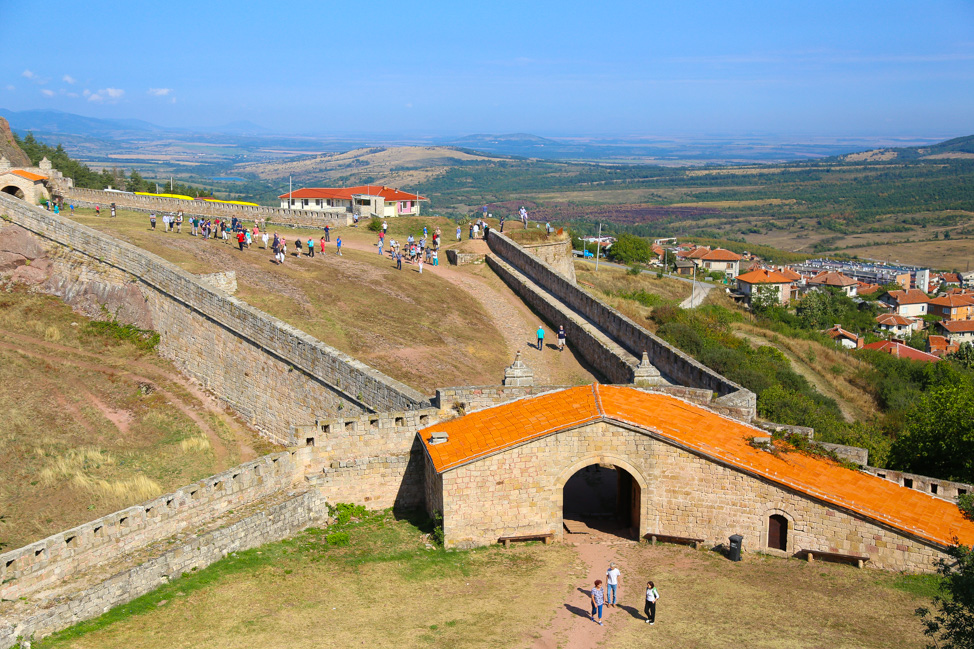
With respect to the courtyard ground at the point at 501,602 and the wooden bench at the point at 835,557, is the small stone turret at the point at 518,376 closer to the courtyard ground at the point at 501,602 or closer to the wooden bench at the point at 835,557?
the courtyard ground at the point at 501,602

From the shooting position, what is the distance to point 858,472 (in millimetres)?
13547


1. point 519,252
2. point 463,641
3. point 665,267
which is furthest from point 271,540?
point 665,267

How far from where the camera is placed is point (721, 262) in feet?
→ 313

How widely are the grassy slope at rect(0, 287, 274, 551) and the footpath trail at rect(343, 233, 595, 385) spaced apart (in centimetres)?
753

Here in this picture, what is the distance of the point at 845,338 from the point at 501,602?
180ft

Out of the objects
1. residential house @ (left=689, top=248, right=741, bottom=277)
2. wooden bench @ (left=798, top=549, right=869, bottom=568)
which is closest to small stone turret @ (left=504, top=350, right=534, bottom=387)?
wooden bench @ (left=798, top=549, right=869, bottom=568)

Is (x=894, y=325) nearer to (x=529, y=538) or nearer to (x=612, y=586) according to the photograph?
(x=529, y=538)

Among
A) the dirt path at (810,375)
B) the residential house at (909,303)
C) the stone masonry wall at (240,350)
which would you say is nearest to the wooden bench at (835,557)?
the stone masonry wall at (240,350)

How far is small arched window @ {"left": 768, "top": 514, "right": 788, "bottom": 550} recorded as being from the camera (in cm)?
1255

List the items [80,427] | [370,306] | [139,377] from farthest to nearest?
1. [370,306]
2. [139,377]
3. [80,427]

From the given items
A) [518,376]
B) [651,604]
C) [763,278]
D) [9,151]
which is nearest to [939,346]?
[763,278]

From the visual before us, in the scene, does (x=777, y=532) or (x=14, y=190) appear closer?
(x=777, y=532)

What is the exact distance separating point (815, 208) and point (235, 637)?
179 meters

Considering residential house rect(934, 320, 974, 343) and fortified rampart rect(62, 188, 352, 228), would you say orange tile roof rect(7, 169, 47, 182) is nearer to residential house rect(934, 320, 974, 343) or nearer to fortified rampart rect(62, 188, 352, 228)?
fortified rampart rect(62, 188, 352, 228)
